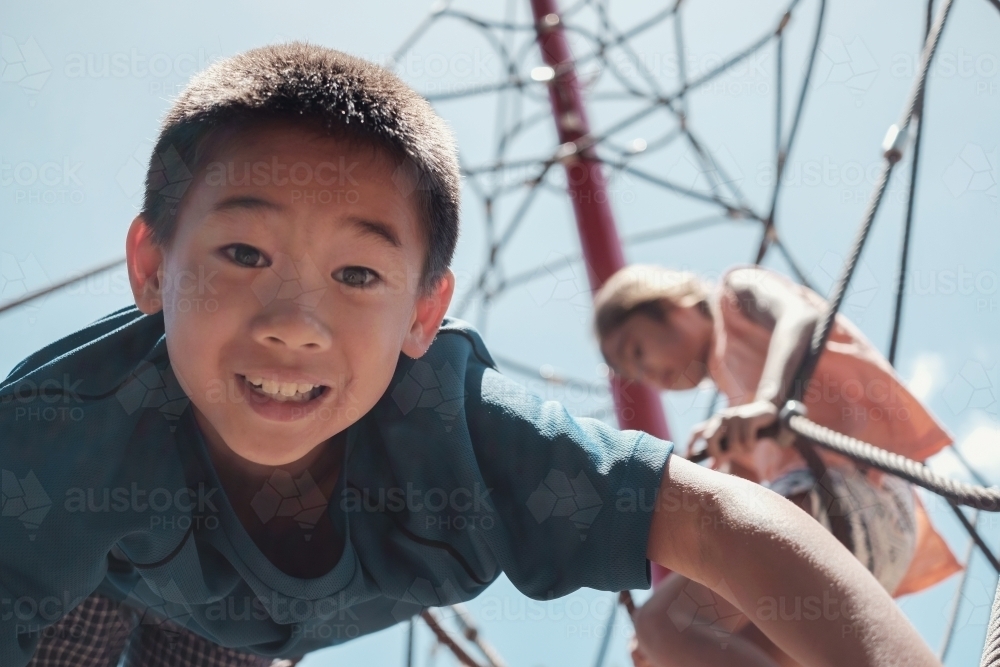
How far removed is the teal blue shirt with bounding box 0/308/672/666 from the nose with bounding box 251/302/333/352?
0.16m

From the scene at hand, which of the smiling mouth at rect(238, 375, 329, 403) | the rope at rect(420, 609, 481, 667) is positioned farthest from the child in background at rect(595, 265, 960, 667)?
the smiling mouth at rect(238, 375, 329, 403)

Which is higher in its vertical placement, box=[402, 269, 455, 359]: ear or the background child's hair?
the background child's hair

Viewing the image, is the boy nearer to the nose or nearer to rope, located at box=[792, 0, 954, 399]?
the nose

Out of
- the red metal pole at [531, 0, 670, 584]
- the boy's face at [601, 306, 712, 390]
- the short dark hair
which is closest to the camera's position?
the short dark hair

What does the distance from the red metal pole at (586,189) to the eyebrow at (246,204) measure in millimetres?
1107

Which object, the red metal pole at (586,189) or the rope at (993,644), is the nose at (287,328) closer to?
the rope at (993,644)

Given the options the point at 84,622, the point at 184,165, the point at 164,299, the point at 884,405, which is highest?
the point at 884,405

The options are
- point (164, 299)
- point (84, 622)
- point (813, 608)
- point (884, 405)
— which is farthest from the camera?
point (884, 405)

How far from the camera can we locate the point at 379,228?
26.0 inches

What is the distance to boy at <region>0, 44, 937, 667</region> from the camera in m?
0.61

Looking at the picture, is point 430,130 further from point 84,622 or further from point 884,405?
point 884,405

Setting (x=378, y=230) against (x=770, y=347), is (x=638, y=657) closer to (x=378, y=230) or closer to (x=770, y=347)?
(x=770, y=347)

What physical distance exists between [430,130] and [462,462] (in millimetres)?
284

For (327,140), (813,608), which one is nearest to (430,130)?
(327,140)
